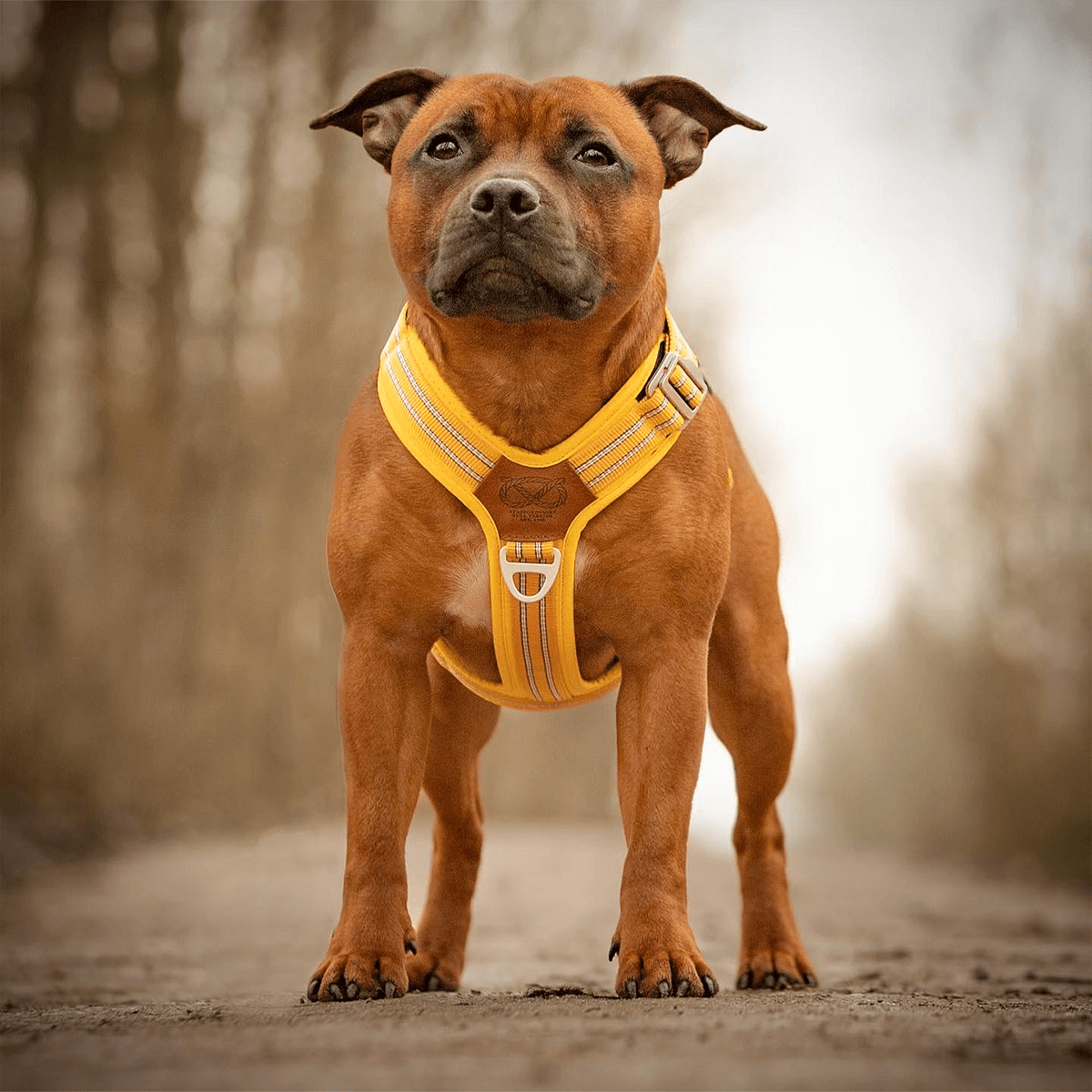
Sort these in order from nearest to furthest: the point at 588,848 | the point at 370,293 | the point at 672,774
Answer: the point at 672,774 → the point at 588,848 → the point at 370,293

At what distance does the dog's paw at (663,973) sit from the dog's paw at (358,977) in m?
0.56

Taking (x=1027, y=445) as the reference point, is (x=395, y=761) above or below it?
below

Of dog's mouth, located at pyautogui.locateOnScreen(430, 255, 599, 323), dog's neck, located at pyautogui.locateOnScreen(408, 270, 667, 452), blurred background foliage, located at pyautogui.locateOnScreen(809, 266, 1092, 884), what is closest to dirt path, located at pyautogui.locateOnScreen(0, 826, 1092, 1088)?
dog's neck, located at pyautogui.locateOnScreen(408, 270, 667, 452)

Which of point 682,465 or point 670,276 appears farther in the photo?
point 670,276

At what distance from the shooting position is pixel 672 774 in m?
3.82

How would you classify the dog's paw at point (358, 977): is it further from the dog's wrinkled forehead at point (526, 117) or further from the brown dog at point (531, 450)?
the dog's wrinkled forehead at point (526, 117)

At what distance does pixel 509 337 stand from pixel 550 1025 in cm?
180

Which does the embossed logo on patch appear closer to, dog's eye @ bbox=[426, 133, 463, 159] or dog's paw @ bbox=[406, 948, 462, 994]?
dog's eye @ bbox=[426, 133, 463, 159]

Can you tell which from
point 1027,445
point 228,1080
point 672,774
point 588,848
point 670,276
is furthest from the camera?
point 670,276

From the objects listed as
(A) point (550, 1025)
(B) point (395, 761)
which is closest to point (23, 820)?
(B) point (395, 761)

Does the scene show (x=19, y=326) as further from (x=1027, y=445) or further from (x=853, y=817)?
(x=853, y=817)

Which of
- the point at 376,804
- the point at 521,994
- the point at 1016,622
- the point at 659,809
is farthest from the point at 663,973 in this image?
the point at 1016,622

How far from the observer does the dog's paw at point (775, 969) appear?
4609 mm

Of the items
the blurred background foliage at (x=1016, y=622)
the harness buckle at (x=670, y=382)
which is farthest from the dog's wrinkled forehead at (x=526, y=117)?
the blurred background foliage at (x=1016, y=622)
